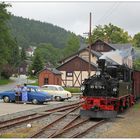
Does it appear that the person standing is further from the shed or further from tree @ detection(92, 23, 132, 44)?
tree @ detection(92, 23, 132, 44)

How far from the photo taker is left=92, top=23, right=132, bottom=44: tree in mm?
105756

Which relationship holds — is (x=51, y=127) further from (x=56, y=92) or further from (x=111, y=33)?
(x=111, y=33)

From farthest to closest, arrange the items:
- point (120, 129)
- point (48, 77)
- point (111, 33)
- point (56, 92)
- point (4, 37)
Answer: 1. point (111, 33)
2. point (4, 37)
3. point (48, 77)
4. point (56, 92)
5. point (120, 129)

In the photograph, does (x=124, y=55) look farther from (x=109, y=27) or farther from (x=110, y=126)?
(x=109, y=27)

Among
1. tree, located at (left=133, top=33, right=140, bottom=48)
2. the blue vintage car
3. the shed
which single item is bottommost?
the blue vintage car

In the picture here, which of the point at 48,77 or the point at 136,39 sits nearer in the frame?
the point at 48,77

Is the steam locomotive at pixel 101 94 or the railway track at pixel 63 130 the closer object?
the railway track at pixel 63 130

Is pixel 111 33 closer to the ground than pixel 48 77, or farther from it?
farther from it

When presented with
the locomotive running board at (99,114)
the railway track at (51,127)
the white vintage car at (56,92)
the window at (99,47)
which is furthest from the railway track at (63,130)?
the window at (99,47)

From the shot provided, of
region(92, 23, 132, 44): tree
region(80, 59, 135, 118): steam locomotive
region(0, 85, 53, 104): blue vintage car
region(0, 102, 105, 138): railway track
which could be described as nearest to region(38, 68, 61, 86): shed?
region(0, 85, 53, 104): blue vintage car

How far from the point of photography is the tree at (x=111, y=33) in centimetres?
10576

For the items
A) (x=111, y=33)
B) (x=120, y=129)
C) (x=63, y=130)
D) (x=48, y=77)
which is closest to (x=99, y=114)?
(x=120, y=129)

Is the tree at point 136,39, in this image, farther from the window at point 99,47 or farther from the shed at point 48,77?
the shed at point 48,77

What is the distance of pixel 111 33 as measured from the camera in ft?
354
